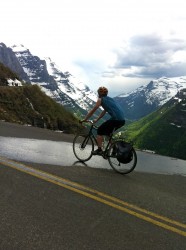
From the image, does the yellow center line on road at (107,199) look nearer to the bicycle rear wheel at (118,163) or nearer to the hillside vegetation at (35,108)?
the bicycle rear wheel at (118,163)

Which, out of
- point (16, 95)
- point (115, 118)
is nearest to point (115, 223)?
point (115, 118)

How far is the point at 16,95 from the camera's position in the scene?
213 feet

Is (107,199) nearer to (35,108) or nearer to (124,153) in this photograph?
(124,153)

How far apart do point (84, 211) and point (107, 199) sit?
1.03m

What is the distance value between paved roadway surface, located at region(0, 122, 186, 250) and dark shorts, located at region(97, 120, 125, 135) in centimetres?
147

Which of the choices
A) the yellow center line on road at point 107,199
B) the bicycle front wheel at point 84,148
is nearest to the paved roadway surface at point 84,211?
the yellow center line on road at point 107,199

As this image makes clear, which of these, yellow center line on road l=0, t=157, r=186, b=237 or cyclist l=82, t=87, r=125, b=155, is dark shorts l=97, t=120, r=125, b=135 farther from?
yellow center line on road l=0, t=157, r=186, b=237

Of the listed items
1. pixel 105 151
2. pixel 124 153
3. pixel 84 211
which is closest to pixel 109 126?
pixel 105 151

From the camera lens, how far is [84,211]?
266 inches

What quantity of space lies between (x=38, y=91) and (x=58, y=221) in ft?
215

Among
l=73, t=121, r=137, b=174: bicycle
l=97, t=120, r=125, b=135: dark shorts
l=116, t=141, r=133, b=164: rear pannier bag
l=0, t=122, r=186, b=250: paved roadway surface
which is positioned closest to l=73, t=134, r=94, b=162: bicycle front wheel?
l=73, t=121, r=137, b=174: bicycle

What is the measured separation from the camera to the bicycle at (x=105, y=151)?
428 inches

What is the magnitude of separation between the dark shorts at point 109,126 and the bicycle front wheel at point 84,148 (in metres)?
0.80

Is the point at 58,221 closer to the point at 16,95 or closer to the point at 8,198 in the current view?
the point at 8,198
